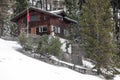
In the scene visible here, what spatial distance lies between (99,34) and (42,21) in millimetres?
19838

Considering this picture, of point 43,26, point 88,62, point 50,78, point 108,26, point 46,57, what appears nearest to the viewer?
point 50,78

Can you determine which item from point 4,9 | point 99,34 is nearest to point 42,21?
point 4,9

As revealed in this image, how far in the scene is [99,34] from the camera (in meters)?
34.3

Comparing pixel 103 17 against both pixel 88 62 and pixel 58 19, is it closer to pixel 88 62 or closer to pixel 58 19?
pixel 88 62

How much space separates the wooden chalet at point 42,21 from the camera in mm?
51847

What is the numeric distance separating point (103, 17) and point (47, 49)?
7.87 m

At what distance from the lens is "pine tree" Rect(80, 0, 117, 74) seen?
33078mm

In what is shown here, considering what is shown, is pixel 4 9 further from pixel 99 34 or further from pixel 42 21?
pixel 99 34

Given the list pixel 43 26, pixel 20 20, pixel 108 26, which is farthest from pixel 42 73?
pixel 20 20

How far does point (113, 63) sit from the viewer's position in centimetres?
3322

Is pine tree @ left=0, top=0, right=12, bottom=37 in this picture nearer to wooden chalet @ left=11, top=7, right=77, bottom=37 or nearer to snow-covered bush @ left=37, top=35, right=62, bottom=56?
wooden chalet @ left=11, top=7, right=77, bottom=37

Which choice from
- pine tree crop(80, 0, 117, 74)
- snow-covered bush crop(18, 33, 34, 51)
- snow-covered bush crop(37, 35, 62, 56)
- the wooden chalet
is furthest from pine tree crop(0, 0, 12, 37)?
pine tree crop(80, 0, 117, 74)

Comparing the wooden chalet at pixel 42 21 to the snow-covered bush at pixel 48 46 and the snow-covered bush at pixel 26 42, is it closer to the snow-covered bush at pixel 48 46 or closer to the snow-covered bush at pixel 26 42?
the snow-covered bush at pixel 26 42

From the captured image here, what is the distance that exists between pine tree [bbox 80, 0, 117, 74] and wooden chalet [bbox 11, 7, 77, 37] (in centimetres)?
1593
